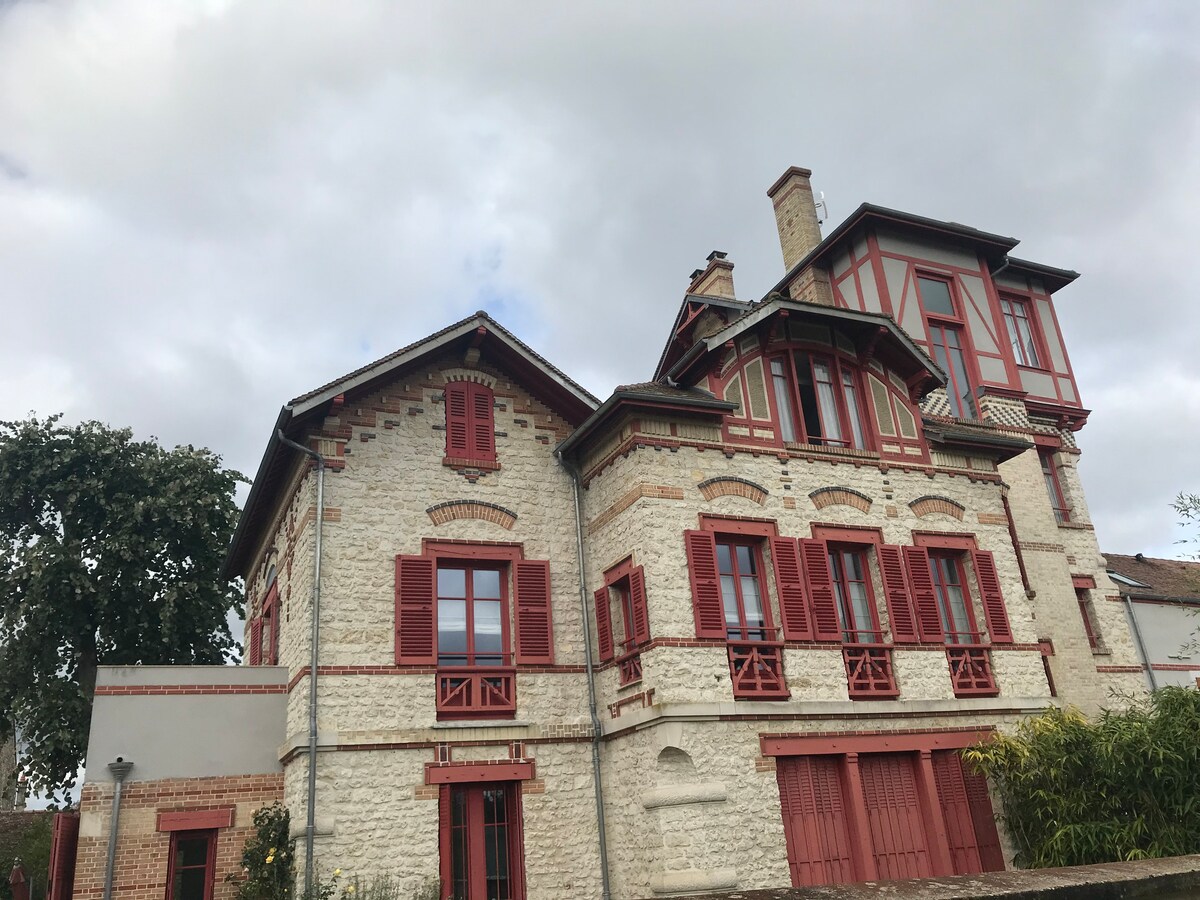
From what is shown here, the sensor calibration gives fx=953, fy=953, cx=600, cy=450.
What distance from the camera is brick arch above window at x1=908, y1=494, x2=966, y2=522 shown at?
45.9ft

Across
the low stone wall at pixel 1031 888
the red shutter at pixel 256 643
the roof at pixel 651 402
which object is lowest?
the low stone wall at pixel 1031 888

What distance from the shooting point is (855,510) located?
13.5 m

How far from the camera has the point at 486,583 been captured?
512 inches

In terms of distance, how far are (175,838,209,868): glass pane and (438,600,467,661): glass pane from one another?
3.88 metres

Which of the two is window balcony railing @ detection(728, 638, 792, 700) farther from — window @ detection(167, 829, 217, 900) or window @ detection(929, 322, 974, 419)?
window @ detection(929, 322, 974, 419)

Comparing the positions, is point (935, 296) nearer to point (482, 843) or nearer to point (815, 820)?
point (815, 820)

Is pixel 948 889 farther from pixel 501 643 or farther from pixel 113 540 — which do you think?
pixel 113 540

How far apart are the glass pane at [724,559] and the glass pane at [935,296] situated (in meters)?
8.64

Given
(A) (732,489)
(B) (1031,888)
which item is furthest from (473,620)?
(B) (1031,888)

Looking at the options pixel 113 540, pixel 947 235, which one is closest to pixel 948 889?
pixel 947 235

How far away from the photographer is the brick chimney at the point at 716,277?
18734 millimetres

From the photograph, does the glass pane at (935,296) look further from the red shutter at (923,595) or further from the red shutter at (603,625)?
the red shutter at (603,625)

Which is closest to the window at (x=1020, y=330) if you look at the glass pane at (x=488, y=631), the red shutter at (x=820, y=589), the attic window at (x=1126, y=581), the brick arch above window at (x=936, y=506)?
the attic window at (x=1126, y=581)

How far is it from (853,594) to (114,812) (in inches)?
393
